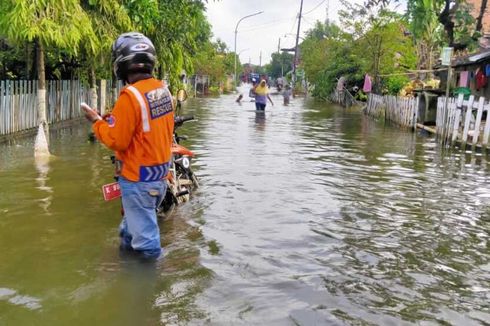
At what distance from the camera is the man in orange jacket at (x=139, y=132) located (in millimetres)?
4141

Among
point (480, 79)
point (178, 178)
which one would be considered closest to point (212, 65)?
point (480, 79)

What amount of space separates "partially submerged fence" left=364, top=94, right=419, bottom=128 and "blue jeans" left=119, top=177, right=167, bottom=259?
49.1 ft

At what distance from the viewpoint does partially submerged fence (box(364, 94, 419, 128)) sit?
18297 millimetres

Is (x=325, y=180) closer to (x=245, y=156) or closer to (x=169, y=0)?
(x=245, y=156)

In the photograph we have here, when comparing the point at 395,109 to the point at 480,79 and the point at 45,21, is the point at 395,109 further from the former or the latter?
the point at 45,21

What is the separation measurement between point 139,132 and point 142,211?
2.16ft

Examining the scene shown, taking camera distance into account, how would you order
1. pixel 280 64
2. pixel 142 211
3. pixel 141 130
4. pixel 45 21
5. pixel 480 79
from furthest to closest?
1. pixel 280 64
2. pixel 480 79
3. pixel 45 21
4. pixel 142 211
5. pixel 141 130

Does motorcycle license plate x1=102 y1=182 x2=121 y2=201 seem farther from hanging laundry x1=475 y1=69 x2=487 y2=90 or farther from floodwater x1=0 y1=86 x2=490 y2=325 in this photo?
hanging laundry x1=475 y1=69 x2=487 y2=90

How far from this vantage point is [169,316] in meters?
3.84

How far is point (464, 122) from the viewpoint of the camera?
44.4 feet

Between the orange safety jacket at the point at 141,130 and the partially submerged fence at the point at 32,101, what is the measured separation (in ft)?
28.3

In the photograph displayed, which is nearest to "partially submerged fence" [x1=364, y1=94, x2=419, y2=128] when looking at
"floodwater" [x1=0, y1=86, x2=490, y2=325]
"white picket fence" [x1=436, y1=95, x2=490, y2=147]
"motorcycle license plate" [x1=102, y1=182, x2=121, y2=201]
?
"white picket fence" [x1=436, y1=95, x2=490, y2=147]

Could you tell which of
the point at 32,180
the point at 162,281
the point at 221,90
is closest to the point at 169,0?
the point at 32,180

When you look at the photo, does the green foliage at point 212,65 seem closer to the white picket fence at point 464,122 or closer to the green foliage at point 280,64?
the white picket fence at point 464,122
